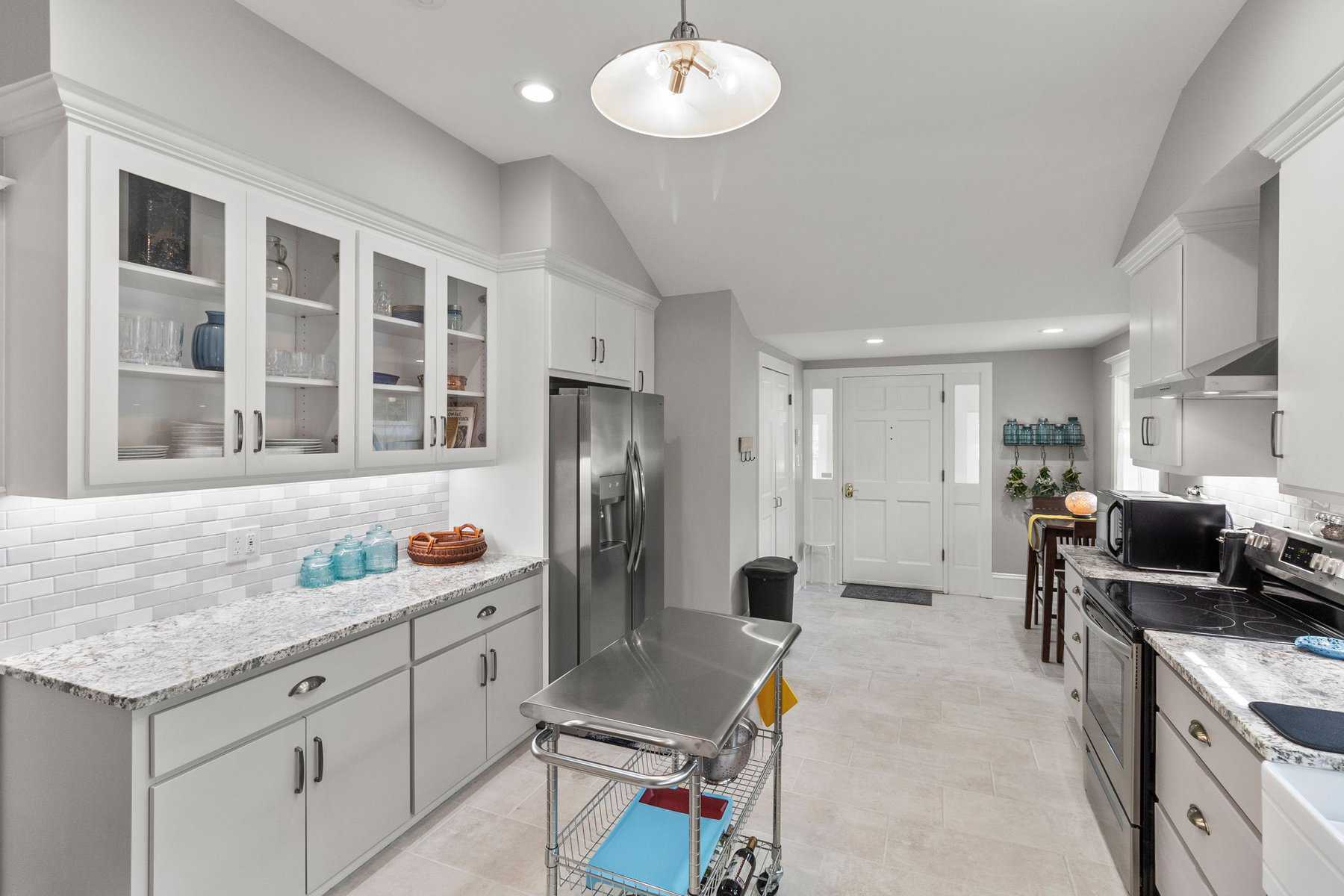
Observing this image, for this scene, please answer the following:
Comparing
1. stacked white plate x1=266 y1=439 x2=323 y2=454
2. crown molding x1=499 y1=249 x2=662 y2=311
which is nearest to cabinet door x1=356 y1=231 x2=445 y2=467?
stacked white plate x1=266 y1=439 x2=323 y2=454

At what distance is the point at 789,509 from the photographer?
577cm

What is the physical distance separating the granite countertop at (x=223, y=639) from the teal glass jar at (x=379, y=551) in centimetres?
6

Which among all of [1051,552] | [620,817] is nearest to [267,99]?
[620,817]

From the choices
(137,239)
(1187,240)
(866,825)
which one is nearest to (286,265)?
(137,239)

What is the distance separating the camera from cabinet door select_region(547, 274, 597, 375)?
3123 millimetres

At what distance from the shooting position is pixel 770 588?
169 inches

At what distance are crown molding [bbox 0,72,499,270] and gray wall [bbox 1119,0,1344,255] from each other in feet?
9.90

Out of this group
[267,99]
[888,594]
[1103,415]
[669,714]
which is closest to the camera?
[669,714]

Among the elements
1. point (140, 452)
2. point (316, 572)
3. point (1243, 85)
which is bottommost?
point (316, 572)

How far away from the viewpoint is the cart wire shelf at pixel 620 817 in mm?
1524

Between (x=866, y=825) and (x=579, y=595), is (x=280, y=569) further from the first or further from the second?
(x=866, y=825)

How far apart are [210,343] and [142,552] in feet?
2.38

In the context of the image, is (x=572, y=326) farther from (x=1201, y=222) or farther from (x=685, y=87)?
(x=1201, y=222)

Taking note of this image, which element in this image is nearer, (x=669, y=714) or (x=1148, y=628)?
(x=669, y=714)
